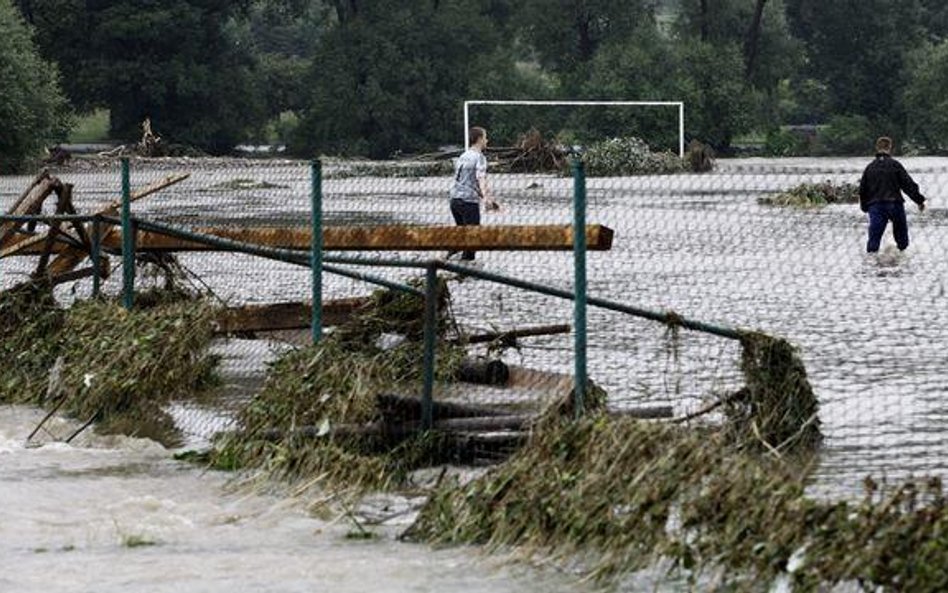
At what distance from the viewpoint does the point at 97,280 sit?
15289mm

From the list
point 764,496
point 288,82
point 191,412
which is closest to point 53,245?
point 191,412

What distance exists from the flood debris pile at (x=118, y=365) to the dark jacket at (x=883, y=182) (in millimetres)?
13829

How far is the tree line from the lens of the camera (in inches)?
3708

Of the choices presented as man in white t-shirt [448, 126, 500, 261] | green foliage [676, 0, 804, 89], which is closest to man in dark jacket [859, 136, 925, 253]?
man in white t-shirt [448, 126, 500, 261]

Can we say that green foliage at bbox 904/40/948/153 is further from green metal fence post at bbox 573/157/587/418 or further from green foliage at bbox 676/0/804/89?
green metal fence post at bbox 573/157/587/418

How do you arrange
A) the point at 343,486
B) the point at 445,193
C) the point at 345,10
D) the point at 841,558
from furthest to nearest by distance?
the point at 345,10 < the point at 445,193 < the point at 343,486 < the point at 841,558

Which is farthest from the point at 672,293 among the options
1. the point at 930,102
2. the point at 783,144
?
the point at 930,102

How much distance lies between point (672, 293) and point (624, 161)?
136 feet

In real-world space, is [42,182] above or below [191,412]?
above

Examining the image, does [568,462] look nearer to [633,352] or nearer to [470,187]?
[633,352]

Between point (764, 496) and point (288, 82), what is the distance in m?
100

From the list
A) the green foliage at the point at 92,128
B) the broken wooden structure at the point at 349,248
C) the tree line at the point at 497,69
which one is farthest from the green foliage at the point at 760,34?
the broken wooden structure at the point at 349,248

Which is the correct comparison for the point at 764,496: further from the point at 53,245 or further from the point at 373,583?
the point at 53,245

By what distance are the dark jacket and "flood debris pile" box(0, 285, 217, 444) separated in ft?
45.4
